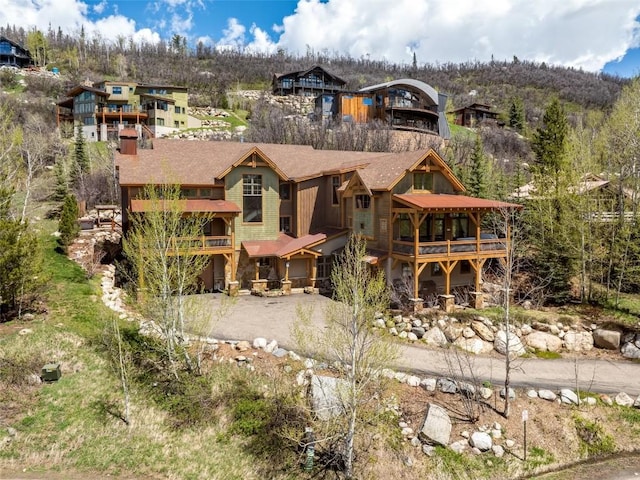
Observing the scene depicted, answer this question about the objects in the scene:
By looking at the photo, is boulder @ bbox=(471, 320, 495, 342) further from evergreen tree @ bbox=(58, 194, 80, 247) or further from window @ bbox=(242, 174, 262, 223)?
evergreen tree @ bbox=(58, 194, 80, 247)

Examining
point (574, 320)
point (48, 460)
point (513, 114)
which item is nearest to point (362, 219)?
point (574, 320)

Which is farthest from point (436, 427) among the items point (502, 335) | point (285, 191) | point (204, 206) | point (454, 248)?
point (285, 191)

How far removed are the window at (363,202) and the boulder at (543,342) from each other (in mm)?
11374

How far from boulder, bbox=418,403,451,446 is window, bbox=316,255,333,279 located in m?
14.6

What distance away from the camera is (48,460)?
12703 millimetres

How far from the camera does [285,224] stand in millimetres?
30812

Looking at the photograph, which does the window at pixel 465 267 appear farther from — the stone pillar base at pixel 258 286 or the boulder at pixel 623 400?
the stone pillar base at pixel 258 286

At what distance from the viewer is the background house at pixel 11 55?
318ft

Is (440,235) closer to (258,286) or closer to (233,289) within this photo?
(258,286)

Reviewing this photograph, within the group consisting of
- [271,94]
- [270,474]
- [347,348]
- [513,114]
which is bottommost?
[270,474]

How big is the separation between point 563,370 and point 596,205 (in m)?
13.0

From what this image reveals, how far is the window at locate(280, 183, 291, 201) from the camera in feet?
99.5

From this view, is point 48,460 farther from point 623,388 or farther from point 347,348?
point 623,388

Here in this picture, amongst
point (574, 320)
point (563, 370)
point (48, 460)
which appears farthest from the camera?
point (574, 320)
